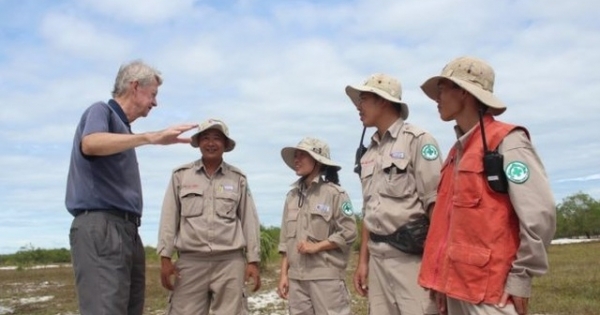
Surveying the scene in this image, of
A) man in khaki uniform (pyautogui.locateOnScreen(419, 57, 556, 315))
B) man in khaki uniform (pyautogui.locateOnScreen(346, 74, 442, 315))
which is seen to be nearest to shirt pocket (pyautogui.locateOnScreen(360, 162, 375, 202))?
man in khaki uniform (pyautogui.locateOnScreen(346, 74, 442, 315))

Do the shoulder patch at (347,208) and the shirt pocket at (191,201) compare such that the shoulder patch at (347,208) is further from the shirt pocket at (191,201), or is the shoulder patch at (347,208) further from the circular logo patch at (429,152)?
the circular logo patch at (429,152)

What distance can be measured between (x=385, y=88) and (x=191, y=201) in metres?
1.96

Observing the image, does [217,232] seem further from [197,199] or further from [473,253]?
[473,253]

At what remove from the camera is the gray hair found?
417 cm

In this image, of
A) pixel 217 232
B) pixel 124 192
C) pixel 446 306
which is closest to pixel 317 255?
pixel 217 232

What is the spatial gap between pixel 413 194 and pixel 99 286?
1.99m

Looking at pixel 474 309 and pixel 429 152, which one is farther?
pixel 429 152

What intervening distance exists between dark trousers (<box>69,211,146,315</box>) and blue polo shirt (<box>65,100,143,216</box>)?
0.08 m

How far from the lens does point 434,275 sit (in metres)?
3.12

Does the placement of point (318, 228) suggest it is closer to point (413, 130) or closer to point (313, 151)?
point (313, 151)

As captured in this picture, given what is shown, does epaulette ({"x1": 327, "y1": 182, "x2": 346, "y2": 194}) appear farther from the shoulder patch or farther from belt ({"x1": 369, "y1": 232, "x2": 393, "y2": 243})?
belt ({"x1": 369, "y1": 232, "x2": 393, "y2": 243})

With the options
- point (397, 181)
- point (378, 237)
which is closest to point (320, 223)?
point (378, 237)

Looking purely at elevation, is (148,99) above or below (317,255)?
above

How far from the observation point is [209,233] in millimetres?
5207
